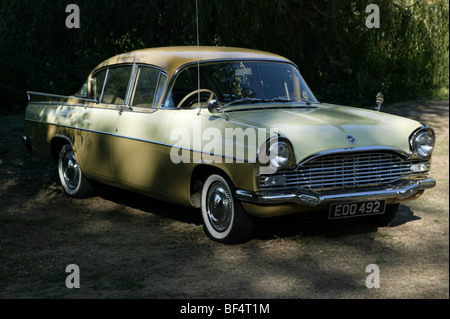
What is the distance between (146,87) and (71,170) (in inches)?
70.0

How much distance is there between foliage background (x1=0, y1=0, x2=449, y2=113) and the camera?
11109mm

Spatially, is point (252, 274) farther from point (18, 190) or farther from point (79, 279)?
point (18, 190)

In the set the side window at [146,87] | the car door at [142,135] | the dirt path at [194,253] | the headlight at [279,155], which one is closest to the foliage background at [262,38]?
the side window at [146,87]

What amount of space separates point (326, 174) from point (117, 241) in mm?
2021

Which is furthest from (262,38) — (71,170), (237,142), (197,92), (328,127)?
(237,142)

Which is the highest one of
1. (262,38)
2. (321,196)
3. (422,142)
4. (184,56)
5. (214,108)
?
(262,38)

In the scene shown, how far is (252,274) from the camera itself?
16.6 ft

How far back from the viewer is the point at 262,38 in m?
12.4

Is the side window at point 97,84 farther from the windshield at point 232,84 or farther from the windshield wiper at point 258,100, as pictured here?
the windshield wiper at point 258,100

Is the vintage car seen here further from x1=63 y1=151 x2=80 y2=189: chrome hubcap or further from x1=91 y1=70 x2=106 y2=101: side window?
x1=63 y1=151 x2=80 y2=189: chrome hubcap

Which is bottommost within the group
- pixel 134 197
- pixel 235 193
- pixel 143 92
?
pixel 134 197

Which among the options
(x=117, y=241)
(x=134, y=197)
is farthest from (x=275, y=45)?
(x=117, y=241)

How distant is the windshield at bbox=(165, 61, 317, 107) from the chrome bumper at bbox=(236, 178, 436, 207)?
1.22 metres

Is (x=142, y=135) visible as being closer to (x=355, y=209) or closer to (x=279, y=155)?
(x=279, y=155)
